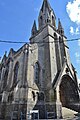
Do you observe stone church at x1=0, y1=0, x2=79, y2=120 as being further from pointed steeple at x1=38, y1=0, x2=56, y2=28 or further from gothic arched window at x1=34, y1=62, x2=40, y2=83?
pointed steeple at x1=38, y1=0, x2=56, y2=28

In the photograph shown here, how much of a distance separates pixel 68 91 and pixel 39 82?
6.10m

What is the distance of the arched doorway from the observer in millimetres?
24438

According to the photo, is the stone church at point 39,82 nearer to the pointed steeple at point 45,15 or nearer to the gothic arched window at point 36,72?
the gothic arched window at point 36,72

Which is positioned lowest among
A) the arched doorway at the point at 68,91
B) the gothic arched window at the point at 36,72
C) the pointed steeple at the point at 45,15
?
the arched doorway at the point at 68,91

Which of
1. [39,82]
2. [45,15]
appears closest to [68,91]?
[39,82]

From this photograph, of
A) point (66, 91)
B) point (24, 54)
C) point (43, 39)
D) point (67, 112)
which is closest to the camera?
point (67, 112)

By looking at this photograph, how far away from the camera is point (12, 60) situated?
27.2m

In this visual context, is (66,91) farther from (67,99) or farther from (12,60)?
(12,60)

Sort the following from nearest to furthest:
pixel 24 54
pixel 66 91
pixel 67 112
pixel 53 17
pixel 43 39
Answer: pixel 67 112 → pixel 24 54 → pixel 66 91 → pixel 43 39 → pixel 53 17

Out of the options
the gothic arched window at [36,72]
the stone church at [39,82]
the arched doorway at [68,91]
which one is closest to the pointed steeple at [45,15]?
the stone church at [39,82]

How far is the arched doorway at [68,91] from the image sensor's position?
2444cm

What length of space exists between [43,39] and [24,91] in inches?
523

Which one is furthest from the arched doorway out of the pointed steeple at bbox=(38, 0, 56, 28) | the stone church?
the pointed steeple at bbox=(38, 0, 56, 28)

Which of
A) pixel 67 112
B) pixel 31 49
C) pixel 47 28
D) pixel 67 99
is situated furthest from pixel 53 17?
pixel 67 112
